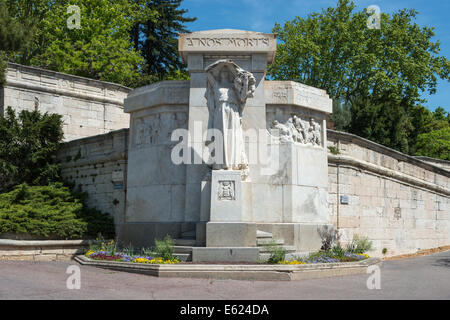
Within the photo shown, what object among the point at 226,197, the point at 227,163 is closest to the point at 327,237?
the point at 226,197

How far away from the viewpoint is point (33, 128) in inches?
666

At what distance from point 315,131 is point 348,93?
994 inches

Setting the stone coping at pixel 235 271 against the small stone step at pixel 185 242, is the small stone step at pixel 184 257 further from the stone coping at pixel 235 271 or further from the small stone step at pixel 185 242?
the stone coping at pixel 235 271

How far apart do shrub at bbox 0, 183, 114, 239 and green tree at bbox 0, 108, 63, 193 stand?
73 cm

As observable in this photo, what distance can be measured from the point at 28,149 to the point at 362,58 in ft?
83.8

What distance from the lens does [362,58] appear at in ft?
117

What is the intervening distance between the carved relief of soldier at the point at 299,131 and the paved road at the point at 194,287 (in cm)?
409

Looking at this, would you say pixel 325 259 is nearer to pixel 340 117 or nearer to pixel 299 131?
pixel 299 131

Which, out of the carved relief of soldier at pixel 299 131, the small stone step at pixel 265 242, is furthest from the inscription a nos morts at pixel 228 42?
the small stone step at pixel 265 242

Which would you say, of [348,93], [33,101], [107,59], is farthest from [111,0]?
[348,93]

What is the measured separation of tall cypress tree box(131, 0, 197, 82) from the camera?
117ft

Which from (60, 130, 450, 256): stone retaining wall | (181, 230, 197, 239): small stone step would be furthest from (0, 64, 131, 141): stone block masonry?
(181, 230, 197, 239): small stone step
